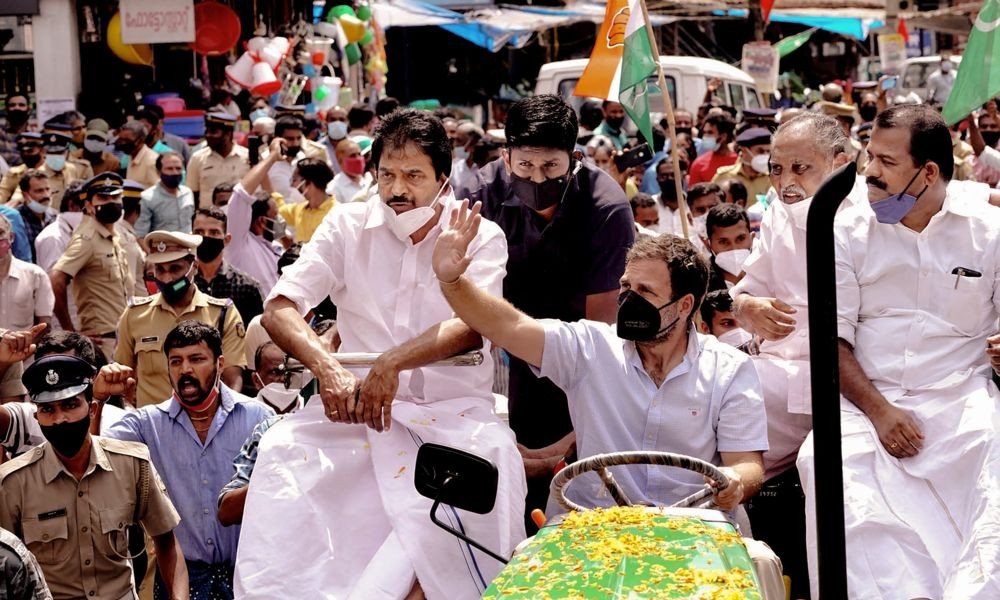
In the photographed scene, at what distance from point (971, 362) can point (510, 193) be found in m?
1.94

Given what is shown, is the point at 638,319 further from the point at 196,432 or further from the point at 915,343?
the point at 196,432

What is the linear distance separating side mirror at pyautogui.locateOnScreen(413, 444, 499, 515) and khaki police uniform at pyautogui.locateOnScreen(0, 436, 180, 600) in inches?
88.0

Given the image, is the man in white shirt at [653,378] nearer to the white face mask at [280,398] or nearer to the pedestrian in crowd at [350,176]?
the white face mask at [280,398]

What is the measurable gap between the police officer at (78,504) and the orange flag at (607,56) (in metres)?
4.12

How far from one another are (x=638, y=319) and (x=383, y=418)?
34.8 inches

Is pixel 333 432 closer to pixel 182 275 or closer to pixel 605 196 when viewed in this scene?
pixel 605 196

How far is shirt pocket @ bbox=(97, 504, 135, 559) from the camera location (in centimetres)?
555

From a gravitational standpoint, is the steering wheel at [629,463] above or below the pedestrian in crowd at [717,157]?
above

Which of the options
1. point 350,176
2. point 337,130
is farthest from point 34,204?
point 337,130

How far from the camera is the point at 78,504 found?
18.2 ft

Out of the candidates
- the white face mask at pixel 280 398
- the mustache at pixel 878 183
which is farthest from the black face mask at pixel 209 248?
the mustache at pixel 878 183

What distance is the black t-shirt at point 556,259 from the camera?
568 centimetres

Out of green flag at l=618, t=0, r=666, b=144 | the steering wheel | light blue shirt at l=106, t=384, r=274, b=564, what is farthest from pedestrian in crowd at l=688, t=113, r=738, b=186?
the steering wheel

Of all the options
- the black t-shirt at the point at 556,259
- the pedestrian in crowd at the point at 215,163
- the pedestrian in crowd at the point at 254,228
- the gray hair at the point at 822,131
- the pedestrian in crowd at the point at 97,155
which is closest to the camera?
the gray hair at the point at 822,131
